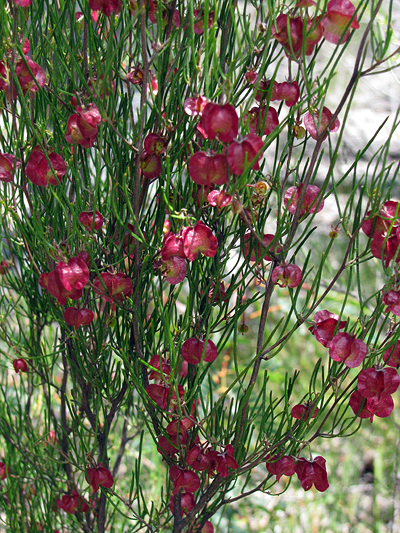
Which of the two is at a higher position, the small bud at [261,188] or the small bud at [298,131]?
the small bud at [298,131]

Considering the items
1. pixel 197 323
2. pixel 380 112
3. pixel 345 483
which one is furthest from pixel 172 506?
pixel 380 112

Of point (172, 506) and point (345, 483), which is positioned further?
point (345, 483)

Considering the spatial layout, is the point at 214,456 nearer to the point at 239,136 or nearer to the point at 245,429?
the point at 245,429

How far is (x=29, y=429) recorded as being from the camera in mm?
798

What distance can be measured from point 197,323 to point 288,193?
176mm

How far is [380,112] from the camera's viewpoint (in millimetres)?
3176

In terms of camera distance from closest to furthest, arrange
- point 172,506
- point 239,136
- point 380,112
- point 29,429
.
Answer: point 239,136, point 172,506, point 29,429, point 380,112

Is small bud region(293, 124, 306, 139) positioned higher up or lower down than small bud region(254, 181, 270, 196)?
higher up

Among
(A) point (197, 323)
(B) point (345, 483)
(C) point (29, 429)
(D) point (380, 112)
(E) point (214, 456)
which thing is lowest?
(B) point (345, 483)

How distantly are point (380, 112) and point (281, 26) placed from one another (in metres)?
3.09

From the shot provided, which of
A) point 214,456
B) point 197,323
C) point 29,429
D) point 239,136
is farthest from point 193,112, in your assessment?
point 29,429

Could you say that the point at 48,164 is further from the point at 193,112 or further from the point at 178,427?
the point at 178,427

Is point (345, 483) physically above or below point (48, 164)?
below

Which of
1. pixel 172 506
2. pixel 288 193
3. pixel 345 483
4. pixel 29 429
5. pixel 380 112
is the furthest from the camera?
pixel 380 112
